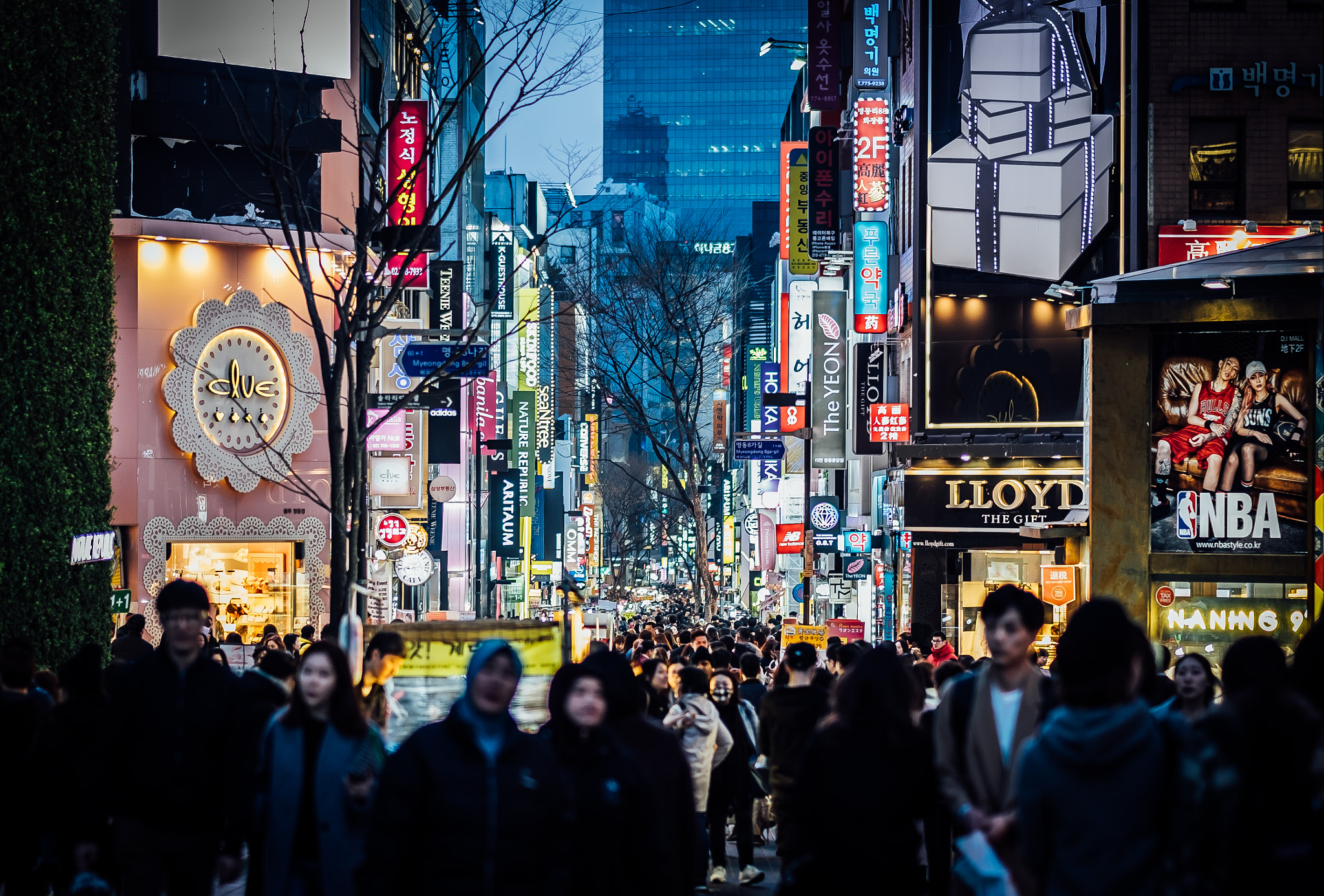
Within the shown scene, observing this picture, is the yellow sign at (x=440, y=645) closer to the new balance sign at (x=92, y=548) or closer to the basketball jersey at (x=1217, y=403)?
the new balance sign at (x=92, y=548)

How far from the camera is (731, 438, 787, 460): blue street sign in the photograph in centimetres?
3903

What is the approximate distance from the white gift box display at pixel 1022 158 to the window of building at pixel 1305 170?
4257 mm

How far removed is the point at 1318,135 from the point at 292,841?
24.8 metres

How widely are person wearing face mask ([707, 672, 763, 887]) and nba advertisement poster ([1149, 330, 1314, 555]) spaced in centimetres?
855

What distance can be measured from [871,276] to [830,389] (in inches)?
428

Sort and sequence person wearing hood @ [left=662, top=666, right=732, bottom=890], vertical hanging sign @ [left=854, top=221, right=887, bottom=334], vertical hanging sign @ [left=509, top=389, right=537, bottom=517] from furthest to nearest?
vertical hanging sign @ [left=509, top=389, right=537, bottom=517] < vertical hanging sign @ [left=854, top=221, right=887, bottom=334] < person wearing hood @ [left=662, top=666, right=732, bottom=890]

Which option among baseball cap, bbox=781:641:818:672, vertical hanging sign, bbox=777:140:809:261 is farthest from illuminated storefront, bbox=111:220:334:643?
baseball cap, bbox=781:641:818:672

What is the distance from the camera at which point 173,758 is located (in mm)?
6574

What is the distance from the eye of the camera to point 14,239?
14.9 m

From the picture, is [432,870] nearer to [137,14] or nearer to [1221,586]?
[1221,586]

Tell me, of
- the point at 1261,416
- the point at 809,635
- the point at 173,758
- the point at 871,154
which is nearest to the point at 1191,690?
the point at 173,758

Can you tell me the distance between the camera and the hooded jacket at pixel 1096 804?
4.77 m

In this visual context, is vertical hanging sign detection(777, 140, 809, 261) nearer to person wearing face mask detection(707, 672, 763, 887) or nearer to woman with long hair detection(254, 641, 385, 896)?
person wearing face mask detection(707, 672, 763, 887)

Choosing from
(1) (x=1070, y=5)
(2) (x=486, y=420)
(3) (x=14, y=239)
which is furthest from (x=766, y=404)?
(3) (x=14, y=239)
